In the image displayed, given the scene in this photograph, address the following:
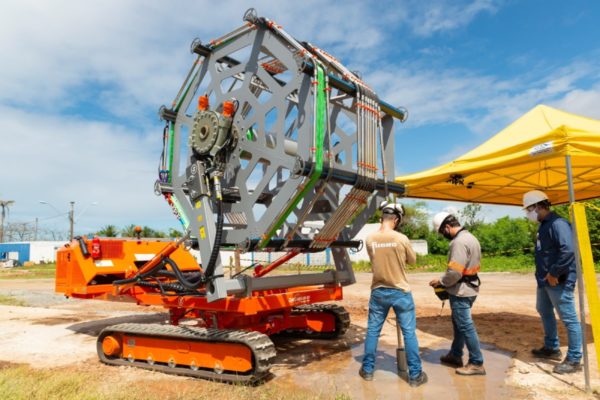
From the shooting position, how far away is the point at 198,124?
5.99 m

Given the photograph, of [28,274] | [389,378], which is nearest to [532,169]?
[389,378]

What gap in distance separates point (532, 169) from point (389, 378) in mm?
4637

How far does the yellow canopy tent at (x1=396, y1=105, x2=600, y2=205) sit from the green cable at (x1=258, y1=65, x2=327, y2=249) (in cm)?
245

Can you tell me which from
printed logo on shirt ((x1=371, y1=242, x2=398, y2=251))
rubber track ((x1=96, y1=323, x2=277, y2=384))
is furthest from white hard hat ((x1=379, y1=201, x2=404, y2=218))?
rubber track ((x1=96, y1=323, x2=277, y2=384))

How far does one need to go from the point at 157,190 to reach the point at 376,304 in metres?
3.17

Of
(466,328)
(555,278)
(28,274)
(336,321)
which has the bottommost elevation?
(336,321)

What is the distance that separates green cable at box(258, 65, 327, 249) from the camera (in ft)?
16.8

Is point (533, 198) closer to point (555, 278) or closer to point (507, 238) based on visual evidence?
point (555, 278)

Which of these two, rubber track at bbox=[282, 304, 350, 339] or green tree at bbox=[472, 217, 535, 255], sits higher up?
green tree at bbox=[472, 217, 535, 255]

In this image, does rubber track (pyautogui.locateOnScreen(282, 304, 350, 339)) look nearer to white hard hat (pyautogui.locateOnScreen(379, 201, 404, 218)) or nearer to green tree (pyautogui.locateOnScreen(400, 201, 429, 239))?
white hard hat (pyautogui.locateOnScreen(379, 201, 404, 218))

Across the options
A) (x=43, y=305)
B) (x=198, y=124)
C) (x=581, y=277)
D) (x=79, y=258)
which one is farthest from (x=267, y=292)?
(x=43, y=305)

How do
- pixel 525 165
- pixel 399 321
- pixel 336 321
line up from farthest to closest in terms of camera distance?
pixel 525 165
pixel 336 321
pixel 399 321

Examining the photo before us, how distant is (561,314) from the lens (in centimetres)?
570

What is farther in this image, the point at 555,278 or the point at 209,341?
the point at 555,278
